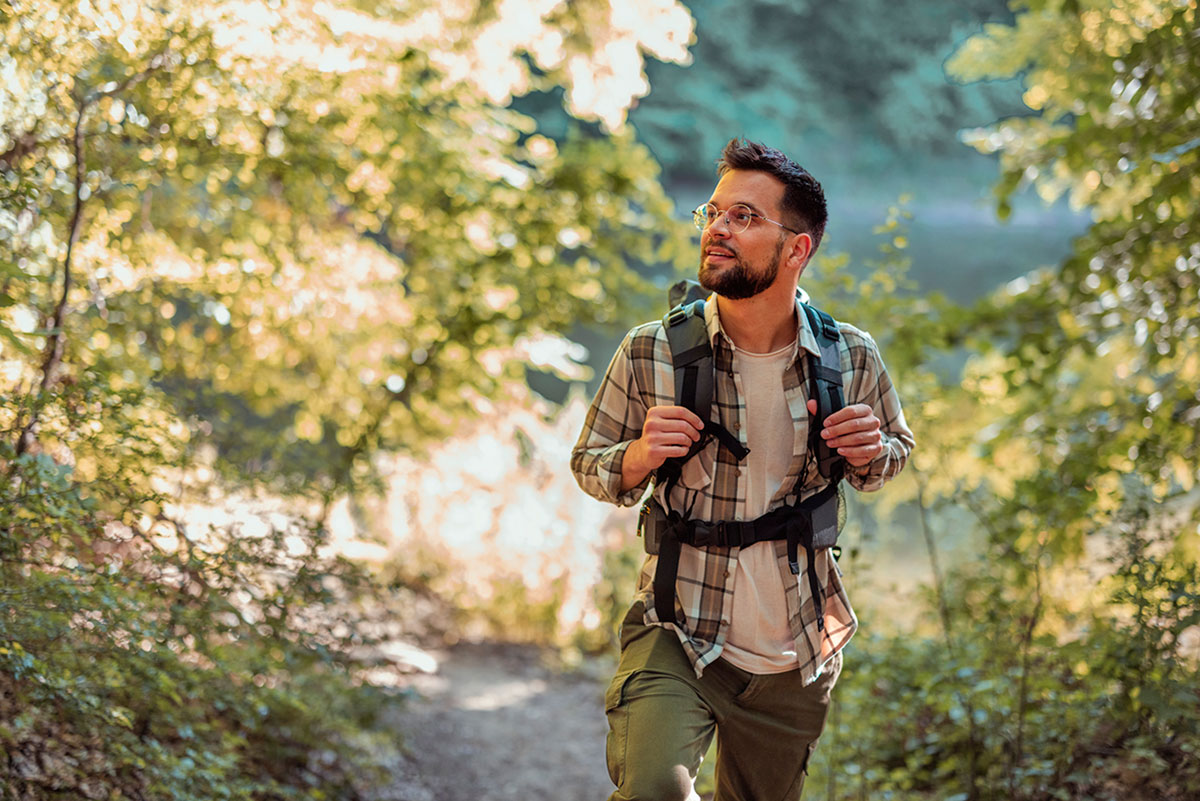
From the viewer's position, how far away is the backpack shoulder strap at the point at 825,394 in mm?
2270

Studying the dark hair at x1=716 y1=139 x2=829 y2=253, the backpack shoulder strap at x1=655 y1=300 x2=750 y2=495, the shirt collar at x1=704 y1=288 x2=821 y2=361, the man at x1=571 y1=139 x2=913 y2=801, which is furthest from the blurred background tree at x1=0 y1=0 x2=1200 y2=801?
the dark hair at x1=716 y1=139 x2=829 y2=253

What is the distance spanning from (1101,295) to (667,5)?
290cm

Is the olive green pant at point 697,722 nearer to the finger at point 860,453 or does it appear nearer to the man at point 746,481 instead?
the man at point 746,481

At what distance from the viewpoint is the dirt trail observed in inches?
208

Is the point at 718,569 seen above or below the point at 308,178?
below

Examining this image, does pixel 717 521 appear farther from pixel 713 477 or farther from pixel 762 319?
pixel 762 319

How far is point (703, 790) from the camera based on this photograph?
4.88 m

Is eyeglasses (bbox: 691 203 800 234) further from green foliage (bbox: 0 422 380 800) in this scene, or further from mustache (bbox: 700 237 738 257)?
green foliage (bbox: 0 422 380 800)

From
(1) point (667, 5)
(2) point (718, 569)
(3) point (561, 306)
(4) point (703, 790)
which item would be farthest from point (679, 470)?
(1) point (667, 5)

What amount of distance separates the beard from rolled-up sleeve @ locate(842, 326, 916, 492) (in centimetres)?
32

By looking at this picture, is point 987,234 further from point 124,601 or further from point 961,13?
point 124,601

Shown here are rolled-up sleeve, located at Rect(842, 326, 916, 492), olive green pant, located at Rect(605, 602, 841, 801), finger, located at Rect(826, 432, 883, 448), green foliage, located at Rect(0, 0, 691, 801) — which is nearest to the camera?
olive green pant, located at Rect(605, 602, 841, 801)


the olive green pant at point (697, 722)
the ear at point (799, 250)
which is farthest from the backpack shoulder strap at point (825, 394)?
the olive green pant at point (697, 722)

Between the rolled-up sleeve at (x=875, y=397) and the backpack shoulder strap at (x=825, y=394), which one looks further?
the rolled-up sleeve at (x=875, y=397)
